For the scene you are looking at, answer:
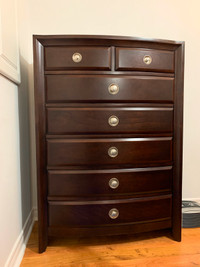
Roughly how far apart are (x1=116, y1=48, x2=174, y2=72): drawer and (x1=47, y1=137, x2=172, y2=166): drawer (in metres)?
0.40

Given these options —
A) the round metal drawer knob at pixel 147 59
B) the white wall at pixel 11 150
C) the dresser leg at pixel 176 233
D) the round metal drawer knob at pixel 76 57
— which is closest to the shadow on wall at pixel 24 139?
the white wall at pixel 11 150

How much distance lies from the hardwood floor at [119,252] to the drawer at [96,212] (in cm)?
19

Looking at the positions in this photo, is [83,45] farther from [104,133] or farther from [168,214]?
[168,214]

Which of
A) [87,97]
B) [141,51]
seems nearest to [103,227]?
[87,97]

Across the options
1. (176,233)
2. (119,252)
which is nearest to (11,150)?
(119,252)

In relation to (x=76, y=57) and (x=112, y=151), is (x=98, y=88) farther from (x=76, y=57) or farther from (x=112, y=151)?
(x=112, y=151)

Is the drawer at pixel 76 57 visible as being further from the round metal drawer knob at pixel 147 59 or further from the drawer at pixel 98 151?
the drawer at pixel 98 151

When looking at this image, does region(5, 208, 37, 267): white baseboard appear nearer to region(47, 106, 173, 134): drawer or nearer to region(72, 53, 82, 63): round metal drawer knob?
region(47, 106, 173, 134): drawer

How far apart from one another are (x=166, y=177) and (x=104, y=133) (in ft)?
1.53

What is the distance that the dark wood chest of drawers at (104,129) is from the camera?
41.9 inches

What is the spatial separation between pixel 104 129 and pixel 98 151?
13 cm

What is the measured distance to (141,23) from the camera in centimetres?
154

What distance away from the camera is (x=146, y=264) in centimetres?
108

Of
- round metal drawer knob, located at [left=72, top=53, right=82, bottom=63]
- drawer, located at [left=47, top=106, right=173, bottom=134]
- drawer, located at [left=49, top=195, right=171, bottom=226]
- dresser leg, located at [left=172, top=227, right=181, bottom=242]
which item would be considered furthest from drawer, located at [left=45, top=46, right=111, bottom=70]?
dresser leg, located at [left=172, top=227, right=181, bottom=242]
